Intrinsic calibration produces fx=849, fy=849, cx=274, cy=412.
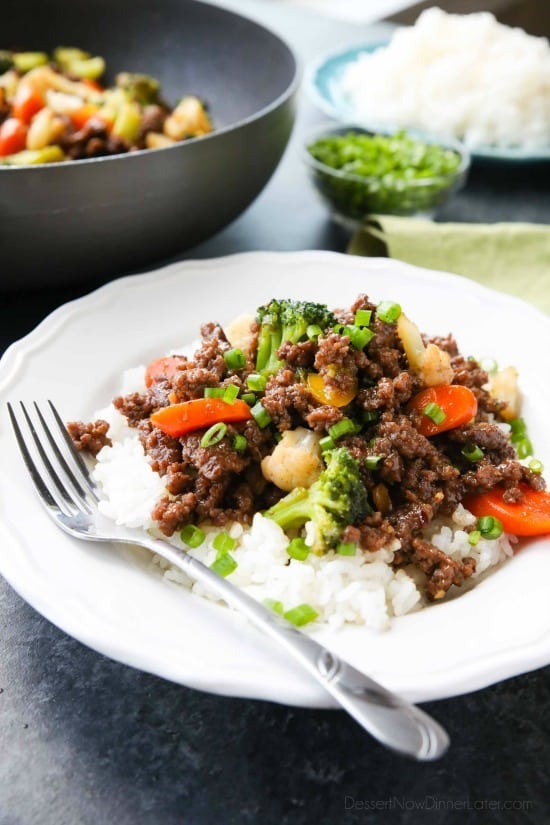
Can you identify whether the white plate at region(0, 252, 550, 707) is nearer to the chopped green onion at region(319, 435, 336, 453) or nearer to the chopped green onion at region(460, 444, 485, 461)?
the chopped green onion at region(460, 444, 485, 461)

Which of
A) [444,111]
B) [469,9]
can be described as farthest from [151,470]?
[469,9]

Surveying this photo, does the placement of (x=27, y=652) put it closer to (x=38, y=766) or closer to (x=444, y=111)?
(x=38, y=766)

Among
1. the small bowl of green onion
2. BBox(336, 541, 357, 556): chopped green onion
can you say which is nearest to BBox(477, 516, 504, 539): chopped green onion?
BBox(336, 541, 357, 556): chopped green onion

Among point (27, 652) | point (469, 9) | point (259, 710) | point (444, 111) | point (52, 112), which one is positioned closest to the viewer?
point (259, 710)

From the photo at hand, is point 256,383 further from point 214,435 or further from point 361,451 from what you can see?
point 361,451

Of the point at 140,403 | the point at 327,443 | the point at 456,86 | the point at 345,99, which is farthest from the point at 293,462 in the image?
the point at 345,99

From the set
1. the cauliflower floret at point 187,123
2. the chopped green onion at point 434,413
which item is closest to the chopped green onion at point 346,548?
the chopped green onion at point 434,413
